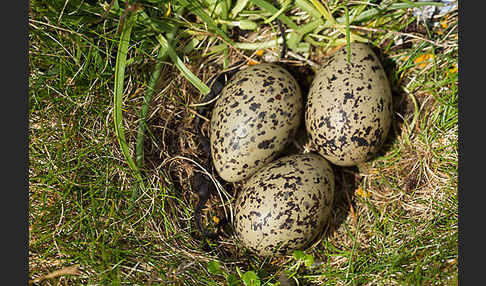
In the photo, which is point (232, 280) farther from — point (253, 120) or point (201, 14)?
point (201, 14)

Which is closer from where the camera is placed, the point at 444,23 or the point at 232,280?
the point at 232,280

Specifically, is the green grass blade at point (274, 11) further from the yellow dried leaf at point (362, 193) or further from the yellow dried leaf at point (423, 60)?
A: the yellow dried leaf at point (362, 193)

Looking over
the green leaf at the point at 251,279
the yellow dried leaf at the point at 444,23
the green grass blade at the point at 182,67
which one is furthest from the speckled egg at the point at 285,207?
the yellow dried leaf at the point at 444,23

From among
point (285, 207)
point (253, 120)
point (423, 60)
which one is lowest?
point (285, 207)

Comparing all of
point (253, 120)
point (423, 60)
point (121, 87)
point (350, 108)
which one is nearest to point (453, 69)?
A: point (423, 60)

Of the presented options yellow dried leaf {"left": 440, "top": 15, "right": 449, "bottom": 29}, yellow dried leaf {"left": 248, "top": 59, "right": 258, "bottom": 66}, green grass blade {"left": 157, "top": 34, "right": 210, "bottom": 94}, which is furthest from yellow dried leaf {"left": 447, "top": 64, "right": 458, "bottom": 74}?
green grass blade {"left": 157, "top": 34, "right": 210, "bottom": 94}

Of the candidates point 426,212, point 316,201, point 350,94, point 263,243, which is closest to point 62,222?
point 263,243

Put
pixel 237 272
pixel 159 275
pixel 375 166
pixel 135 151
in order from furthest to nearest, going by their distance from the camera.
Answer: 1. pixel 375 166
2. pixel 135 151
3. pixel 237 272
4. pixel 159 275

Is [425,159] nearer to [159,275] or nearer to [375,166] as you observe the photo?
[375,166]
